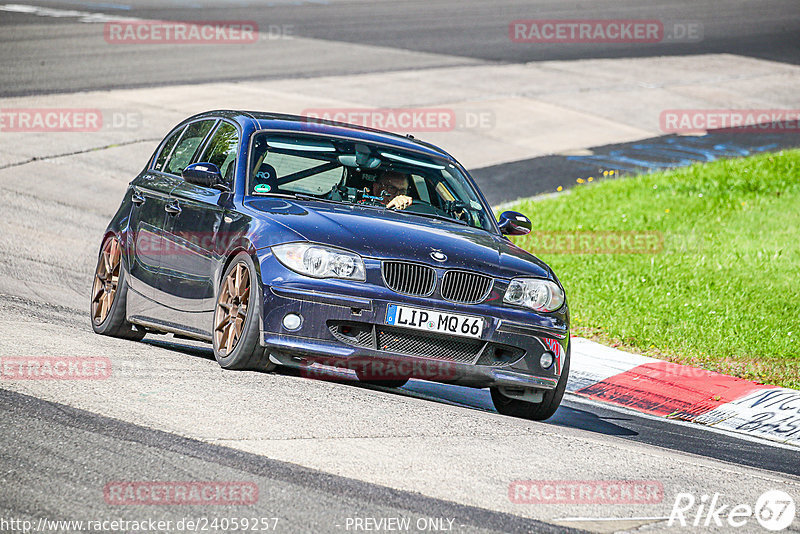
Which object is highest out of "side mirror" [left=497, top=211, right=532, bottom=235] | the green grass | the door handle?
the door handle

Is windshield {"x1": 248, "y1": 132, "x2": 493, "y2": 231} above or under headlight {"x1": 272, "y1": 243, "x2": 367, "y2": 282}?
above

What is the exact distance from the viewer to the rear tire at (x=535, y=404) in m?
7.93

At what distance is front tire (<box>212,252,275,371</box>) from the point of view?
23.6ft

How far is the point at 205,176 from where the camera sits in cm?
812

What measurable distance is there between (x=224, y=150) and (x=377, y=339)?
228 cm

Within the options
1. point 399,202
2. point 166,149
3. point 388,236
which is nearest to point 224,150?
point 166,149

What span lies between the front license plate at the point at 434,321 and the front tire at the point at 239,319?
2.55ft

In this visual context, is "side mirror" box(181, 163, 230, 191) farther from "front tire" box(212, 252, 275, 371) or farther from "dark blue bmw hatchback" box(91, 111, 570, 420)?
"front tire" box(212, 252, 275, 371)

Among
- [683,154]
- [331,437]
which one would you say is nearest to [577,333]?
[331,437]

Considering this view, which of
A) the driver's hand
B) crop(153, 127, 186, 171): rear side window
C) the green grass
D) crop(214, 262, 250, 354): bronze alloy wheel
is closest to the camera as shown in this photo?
crop(214, 262, 250, 354): bronze alloy wheel

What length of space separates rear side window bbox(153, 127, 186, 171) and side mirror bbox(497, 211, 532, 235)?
104 inches

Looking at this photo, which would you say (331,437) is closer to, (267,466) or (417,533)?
(267,466)

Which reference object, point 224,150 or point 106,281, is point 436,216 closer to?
point 224,150

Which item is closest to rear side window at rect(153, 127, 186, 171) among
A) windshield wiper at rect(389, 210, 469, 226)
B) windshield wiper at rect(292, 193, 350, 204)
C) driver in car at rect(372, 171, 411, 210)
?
windshield wiper at rect(292, 193, 350, 204)
